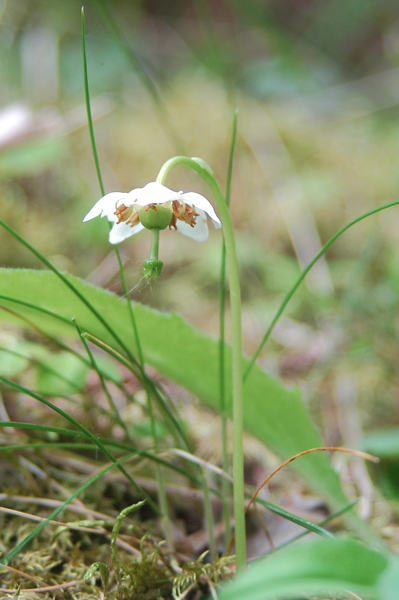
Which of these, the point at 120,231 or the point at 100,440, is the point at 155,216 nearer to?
the point at 120,231

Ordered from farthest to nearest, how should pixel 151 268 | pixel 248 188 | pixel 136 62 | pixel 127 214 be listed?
1. pixel 248 188
2. pixel 136 62
3. pixel 127 214
4. pixel 151 268

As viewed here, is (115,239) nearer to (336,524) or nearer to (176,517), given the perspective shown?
(176,517)

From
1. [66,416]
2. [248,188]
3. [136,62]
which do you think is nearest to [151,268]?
[66,416]

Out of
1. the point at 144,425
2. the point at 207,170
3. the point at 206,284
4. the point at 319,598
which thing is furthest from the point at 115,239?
the point at 206,284

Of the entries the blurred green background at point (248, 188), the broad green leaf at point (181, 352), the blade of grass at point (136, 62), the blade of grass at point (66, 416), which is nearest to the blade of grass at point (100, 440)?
the blade of grass at point (66, 416)

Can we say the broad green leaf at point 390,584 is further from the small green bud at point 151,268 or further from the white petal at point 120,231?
the white petal at point 120,231

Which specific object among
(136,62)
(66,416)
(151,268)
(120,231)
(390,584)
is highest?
(136,62)

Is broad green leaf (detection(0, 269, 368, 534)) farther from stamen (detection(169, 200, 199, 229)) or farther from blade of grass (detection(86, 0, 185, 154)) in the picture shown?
blade of grass (detection(86, 0, 185, 154))
